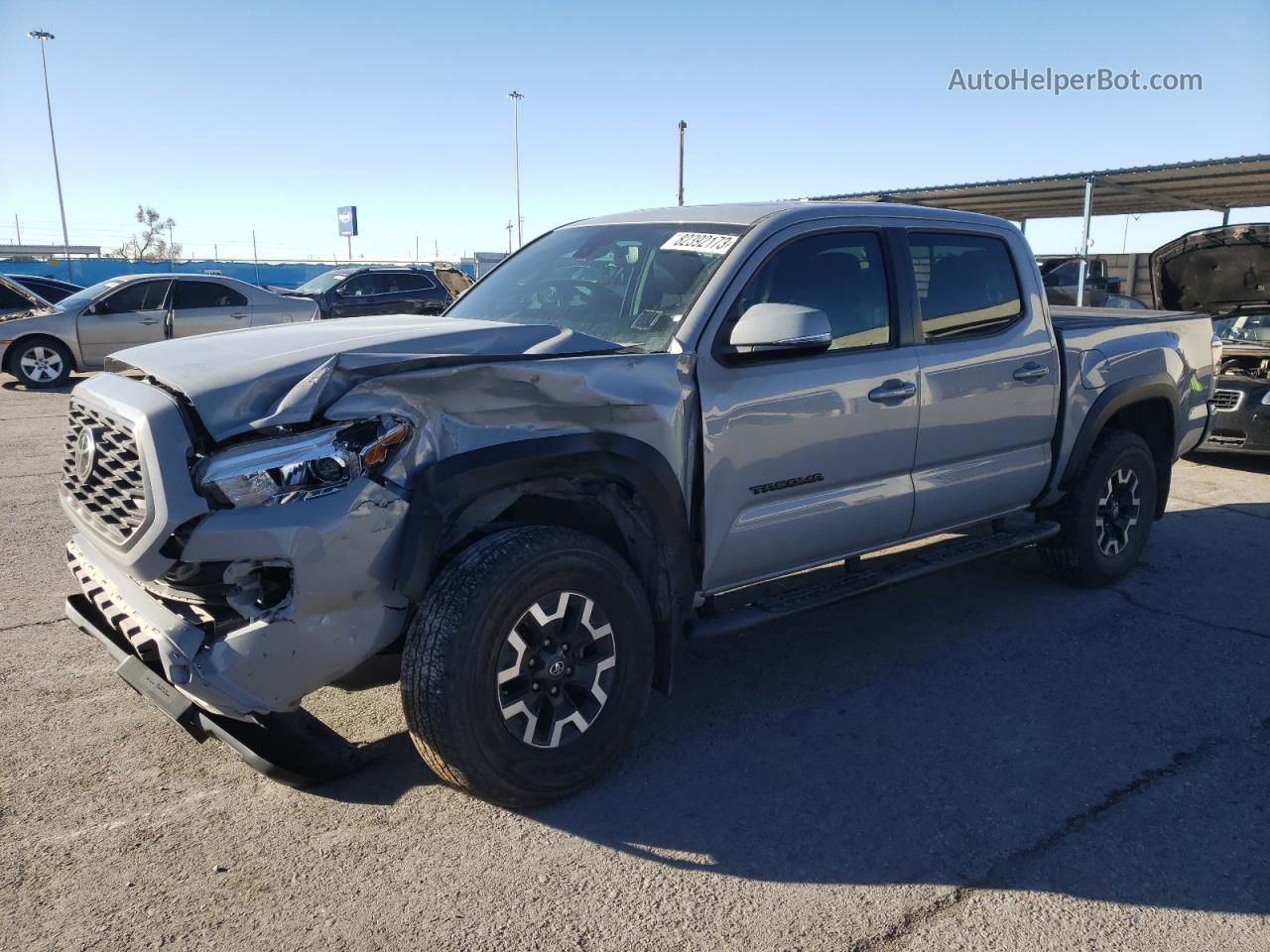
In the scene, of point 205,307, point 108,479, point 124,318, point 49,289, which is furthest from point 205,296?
point 108,479

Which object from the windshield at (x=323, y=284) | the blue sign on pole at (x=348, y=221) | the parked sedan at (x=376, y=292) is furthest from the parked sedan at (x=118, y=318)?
the blue sign on pole at (x=348, y=221)

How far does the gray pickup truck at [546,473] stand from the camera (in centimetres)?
275

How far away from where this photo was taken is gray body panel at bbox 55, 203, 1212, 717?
2.73m

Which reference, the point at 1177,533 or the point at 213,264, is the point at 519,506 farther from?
the point at 213,264

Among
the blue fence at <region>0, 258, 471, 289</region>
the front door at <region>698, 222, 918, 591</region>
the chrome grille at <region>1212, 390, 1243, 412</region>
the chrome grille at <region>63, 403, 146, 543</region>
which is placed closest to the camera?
the chrome grille at <region>63, 403, 146, 543</region>

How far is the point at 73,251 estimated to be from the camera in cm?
5475

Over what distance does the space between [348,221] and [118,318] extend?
1399 inches

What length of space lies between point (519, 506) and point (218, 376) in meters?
1.03

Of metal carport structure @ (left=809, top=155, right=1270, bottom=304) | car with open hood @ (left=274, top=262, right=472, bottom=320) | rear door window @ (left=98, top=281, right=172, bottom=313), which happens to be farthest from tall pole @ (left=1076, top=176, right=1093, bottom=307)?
rear door window @ (left=98, top=281, right=172, bottom=313)

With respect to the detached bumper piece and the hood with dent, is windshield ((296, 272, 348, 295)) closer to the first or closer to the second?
the hood with dent

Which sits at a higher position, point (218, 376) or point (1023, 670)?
point (218, 376)

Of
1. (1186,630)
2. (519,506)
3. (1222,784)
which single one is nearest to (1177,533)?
(1186,630)

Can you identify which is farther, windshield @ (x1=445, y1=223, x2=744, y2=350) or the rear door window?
the rear door window

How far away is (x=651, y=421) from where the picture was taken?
11.0 ft
